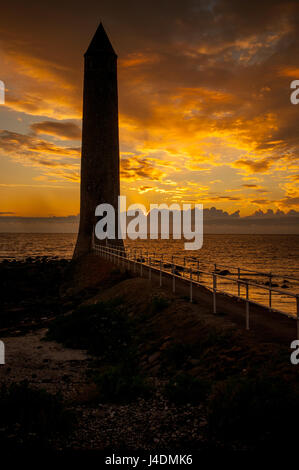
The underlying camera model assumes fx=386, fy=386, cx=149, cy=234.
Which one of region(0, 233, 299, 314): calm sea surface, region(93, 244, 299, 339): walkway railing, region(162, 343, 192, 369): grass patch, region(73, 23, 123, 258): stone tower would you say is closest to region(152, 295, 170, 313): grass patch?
region(93, 244, 299, 339): walkway railing

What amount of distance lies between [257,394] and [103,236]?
89.9 feet

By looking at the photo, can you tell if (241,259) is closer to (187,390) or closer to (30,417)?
(187,390)

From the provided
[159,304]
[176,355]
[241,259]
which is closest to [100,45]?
[159,304]

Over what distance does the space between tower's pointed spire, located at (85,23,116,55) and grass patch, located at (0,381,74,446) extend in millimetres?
31189

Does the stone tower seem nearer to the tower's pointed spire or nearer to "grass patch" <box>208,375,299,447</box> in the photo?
the tower's pointed spire

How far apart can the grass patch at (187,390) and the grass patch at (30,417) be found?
1.69 m

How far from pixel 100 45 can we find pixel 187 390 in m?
31.7

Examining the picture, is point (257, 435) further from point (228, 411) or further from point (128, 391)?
point (128, 391)

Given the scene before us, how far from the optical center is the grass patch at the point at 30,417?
503 cm

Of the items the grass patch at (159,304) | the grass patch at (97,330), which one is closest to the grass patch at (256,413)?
the grass patch at (97,330)

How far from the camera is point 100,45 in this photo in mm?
31781

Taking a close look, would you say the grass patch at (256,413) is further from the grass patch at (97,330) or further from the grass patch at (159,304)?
the grass patch at (159,304)

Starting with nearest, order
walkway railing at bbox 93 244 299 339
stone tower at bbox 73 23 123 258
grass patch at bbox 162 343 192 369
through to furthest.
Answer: grass patch at bbox 162 343 192 369 < walkway railing at bbox 93 244 299 339 < stone tower at bbox 73 23 123 258

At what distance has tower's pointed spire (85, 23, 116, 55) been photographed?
3177 centimetres
